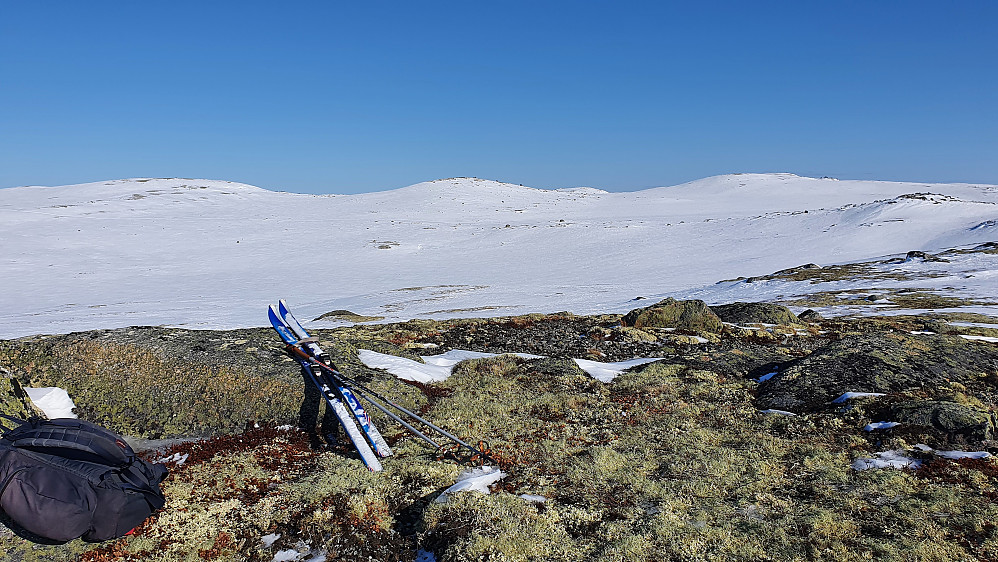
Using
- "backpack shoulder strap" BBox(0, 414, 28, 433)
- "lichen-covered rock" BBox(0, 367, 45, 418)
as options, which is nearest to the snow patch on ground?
"lichen-covered rock" BBox(0, 367, 45, 418)

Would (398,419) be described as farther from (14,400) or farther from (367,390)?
(14,400)

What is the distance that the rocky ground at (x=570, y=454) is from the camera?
7312mm

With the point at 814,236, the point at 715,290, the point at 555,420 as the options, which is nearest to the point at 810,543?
the point at 555,420

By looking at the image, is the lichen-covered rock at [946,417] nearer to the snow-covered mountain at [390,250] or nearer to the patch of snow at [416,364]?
the patch of snow at [416,364]

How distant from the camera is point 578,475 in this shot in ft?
30.5

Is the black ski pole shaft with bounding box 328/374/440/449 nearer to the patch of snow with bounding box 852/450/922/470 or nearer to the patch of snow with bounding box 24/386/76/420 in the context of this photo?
the patch of snow with bounding box 24/386/76/420

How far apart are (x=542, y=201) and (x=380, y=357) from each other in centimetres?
11460

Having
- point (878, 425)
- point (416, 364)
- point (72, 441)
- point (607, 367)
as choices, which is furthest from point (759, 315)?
point (72, 441)

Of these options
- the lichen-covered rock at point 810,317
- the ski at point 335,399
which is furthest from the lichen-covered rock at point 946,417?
the lichen-covered rock at point 810,317

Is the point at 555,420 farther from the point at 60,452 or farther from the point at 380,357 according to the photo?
the point at 60,452

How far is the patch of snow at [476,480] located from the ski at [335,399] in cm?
150

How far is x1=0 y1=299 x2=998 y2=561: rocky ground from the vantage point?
731cm

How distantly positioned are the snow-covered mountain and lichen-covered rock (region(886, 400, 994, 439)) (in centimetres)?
2349

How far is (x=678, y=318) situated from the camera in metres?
22.7
